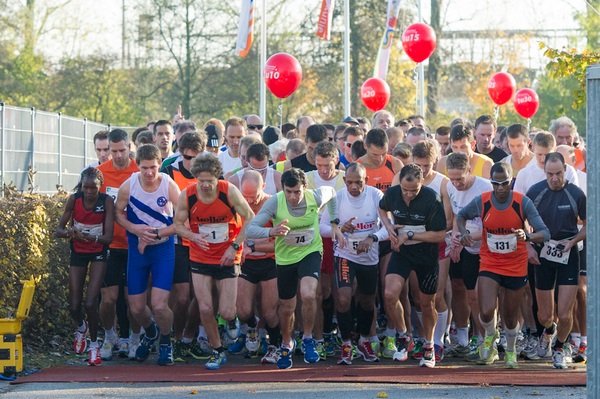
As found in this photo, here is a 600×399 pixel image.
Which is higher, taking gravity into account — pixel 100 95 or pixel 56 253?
pixel 100 95

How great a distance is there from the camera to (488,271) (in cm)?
1055

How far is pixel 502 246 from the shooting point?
10.4 m

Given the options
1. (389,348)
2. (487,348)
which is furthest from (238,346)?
(487,348)

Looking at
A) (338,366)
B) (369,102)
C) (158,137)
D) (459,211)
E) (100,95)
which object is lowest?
(338,366)

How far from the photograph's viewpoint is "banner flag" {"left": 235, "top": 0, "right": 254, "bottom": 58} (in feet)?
77.9

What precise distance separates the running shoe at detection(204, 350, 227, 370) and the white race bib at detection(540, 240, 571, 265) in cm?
317

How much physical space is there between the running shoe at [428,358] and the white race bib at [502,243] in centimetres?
113

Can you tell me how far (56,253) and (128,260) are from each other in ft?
4.43

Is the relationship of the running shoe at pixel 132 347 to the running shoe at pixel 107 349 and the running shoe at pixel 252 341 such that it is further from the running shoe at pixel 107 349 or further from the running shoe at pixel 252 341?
the running shoe at pixel 252 341

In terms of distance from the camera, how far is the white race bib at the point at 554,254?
1052 centimetres

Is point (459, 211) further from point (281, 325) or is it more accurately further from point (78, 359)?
point (78, 359)

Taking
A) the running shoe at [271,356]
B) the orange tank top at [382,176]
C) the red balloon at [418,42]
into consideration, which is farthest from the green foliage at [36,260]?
the red balloon at [418,42]

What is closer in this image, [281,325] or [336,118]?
[281,325]

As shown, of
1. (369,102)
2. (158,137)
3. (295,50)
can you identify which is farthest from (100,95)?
(158,137)
